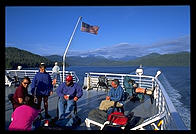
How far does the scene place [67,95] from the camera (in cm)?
313

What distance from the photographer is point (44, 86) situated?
3275mm

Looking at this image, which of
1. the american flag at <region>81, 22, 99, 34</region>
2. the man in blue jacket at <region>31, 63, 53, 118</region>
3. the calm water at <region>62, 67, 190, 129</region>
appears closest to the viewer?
the man in blue jacket at <region>31, 63, 53, 118</region>

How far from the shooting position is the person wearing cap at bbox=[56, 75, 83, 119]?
3126 millimetres

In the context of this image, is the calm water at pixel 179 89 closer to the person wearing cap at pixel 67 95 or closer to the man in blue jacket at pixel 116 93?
the man in blue jacket at pixel 116 93

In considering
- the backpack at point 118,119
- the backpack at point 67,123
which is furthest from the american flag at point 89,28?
the backpack at point 118,119

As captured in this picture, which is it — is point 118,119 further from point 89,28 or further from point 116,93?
point 89,28

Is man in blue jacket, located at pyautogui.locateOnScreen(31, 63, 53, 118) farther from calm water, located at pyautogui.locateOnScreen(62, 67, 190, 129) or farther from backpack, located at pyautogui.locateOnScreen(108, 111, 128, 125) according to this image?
calm water, located at pyautogui.locateOnScreen(62, 67, 190, 129)

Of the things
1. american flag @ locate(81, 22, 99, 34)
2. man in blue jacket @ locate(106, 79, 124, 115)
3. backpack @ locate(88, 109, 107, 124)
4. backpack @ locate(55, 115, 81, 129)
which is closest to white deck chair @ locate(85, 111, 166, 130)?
backpack @ locate(88, 109, 107, 124)

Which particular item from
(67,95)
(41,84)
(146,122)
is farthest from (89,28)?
(146,122)

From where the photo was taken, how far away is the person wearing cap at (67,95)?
313 cm
